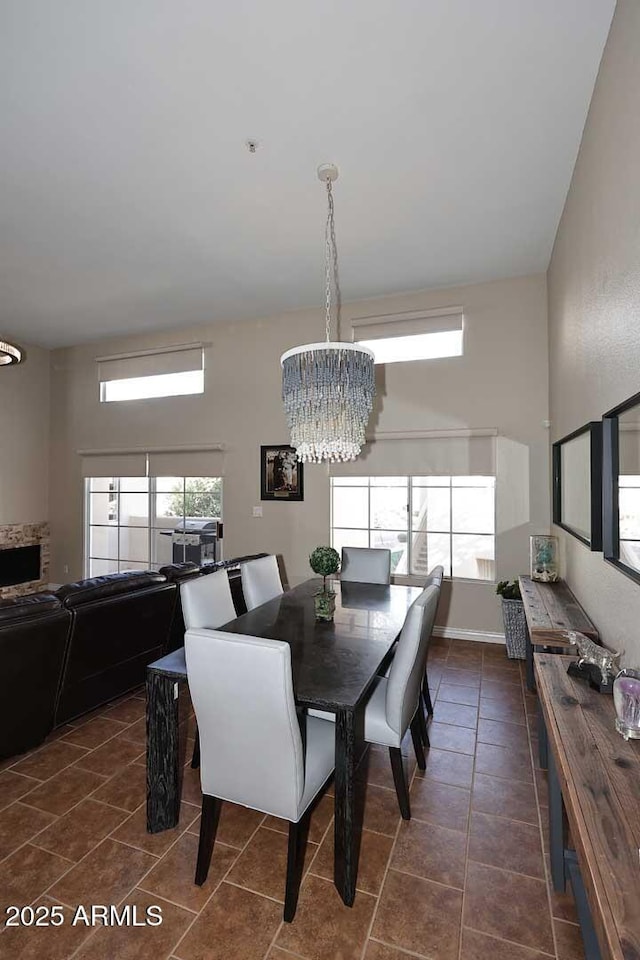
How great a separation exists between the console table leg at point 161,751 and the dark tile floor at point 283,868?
97 millimetres

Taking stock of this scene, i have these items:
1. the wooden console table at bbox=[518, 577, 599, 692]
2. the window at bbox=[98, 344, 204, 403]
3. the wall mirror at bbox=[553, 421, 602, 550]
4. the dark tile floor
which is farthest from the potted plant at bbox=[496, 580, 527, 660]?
the window at bbox=[98, 344, 204, 403]

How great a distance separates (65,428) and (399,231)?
505 centimetres

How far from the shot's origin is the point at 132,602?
8.50ft

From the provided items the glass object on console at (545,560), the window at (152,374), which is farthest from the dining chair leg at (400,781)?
the window at (152,374)

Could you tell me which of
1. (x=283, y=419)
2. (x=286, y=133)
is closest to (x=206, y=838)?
(x=286, y=133)

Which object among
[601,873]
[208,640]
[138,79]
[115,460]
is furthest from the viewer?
[115,460]

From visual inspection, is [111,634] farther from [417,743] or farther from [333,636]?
[417,743]

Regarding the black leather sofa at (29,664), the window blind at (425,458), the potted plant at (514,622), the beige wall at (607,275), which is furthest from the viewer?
the window blind at (425,458)

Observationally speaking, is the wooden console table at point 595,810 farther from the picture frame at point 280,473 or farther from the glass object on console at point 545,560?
the picture frame at point 280,473

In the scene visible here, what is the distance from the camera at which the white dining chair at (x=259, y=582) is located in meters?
2.98

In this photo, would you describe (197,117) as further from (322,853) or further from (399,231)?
(322,853)

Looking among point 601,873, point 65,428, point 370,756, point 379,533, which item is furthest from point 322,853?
point 65,428

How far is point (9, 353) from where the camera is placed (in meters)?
3.30

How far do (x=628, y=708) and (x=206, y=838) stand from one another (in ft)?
4.83
